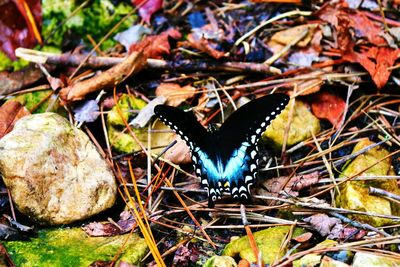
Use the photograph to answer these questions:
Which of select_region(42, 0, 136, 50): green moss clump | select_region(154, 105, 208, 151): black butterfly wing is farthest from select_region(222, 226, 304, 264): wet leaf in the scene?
select_region(42, 0, 136, 50): green moss clump

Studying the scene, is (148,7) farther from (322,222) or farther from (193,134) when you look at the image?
(322,222)

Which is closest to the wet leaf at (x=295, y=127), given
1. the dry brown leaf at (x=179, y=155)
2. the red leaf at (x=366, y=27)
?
the dry brown leaf at (x=179, y=155)

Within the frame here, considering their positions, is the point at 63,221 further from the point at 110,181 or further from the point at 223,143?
the point at 223,143

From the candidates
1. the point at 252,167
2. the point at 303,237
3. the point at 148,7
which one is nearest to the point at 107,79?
the point at 148,7

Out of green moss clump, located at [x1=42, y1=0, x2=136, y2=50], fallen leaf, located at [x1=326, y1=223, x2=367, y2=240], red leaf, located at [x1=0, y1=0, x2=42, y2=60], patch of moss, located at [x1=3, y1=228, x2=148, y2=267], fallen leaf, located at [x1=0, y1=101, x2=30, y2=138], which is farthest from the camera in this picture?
green moss clump, located at [x1=42, y1=0, x2=136, y2=50]

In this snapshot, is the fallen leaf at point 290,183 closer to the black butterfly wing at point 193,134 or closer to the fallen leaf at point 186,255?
the black butterfly wing at point 193,134

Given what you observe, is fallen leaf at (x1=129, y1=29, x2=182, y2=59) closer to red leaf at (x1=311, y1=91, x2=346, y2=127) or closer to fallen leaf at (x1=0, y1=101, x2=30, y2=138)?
fallen leaf at (x1=0, y1=101, x2=30, y2=138)
